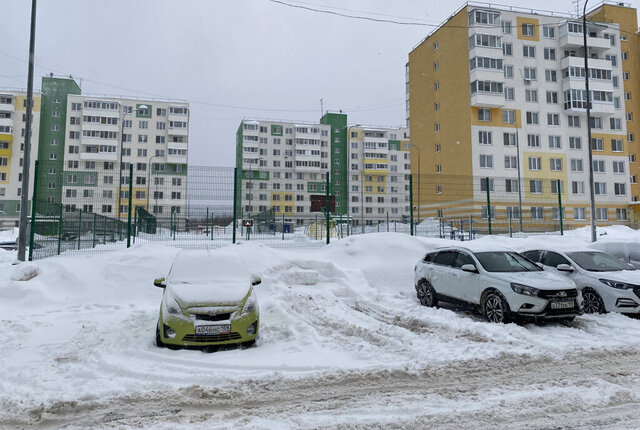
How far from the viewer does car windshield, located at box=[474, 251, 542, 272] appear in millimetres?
8375

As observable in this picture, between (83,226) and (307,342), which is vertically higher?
(83,226)

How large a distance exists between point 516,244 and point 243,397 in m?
12.3

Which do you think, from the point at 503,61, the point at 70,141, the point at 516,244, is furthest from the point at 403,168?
the point at 516,244

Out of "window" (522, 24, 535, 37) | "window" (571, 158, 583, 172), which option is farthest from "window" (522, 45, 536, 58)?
"window" (571, 158, 583, 172)

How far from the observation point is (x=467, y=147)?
4216cm

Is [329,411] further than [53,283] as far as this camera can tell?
No

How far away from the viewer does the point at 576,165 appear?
148 feet

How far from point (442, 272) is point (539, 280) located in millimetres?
2077

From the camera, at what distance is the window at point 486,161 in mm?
42000

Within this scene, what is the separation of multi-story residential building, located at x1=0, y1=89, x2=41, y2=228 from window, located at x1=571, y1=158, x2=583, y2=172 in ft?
228

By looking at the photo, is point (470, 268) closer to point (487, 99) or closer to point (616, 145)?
point (487, 99)

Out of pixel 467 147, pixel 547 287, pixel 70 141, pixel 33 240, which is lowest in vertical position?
pixel 547 287

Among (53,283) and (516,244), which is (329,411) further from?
(516,244)

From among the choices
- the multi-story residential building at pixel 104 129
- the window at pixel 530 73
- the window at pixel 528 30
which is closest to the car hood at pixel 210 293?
the window at pixel 530 73
